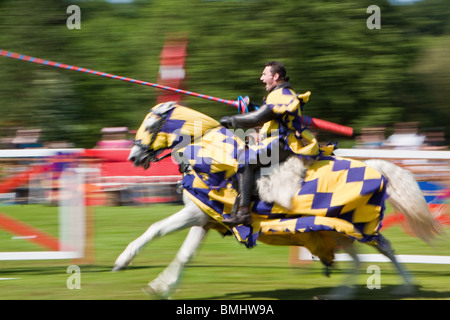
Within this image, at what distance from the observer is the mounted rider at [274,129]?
5375 millimetres

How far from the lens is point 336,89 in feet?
56.2

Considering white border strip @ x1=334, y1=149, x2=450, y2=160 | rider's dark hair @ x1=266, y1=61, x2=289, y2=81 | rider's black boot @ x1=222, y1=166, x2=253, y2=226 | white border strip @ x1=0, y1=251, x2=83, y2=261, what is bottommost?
white border strip @ x1=0, y1=251, x2=83, y2=261

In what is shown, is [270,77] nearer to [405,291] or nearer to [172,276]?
[172,276]

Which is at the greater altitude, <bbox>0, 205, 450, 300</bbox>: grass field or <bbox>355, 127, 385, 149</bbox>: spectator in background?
<bbox>355, 127, 385, 149</bbox>: spectator in background

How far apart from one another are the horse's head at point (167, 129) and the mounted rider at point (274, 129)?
0.76ft

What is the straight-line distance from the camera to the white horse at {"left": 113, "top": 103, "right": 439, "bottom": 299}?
5434mm

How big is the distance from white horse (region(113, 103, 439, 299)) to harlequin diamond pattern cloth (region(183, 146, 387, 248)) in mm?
86

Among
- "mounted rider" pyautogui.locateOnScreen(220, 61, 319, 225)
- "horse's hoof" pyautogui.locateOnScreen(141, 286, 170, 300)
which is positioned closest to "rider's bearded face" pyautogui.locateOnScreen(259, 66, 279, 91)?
"mounted rider" pyautogui.locateOnScreen(220, 61, 319, 225)

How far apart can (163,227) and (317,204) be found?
1255mm

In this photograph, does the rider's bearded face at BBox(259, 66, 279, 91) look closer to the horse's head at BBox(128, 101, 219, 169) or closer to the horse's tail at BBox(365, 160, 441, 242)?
the horse's head at BBox(128, 101, 219, 169)

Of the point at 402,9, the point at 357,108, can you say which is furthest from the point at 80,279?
the point at 402,9

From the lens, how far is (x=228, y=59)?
53.9ft

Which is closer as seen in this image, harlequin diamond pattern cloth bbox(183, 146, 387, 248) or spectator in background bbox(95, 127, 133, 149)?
harlequin diamond pattern cloth bbox(183, 146, 387, 248)

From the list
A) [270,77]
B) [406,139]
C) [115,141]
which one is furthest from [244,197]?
[406,139]
